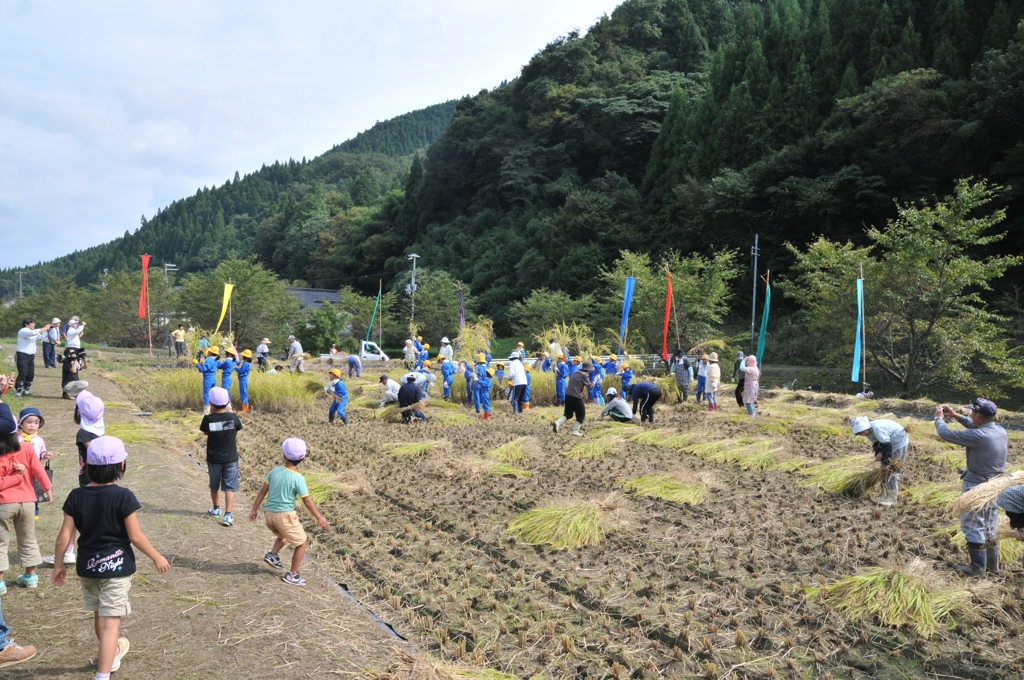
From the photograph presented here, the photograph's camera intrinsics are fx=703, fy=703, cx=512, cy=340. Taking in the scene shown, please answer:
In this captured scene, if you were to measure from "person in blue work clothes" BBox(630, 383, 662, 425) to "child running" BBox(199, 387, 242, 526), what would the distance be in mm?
8663

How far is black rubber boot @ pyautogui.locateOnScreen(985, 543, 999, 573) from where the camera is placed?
554cm

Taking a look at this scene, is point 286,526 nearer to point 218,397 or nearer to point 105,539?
point 105,539

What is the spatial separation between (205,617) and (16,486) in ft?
4.87

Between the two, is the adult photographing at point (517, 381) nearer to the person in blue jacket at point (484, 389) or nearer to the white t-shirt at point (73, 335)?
the person in blue jacket at point (484, 389)

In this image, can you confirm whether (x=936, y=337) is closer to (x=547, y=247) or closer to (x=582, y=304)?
(x=582, y=304)

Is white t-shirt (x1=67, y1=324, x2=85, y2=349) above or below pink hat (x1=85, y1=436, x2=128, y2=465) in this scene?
above

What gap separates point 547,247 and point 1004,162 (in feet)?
81.6

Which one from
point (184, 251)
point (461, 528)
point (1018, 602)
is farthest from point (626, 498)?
point (184, 251)

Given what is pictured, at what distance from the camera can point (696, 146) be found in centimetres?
4356

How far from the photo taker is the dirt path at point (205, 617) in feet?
13.4

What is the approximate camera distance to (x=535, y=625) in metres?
4.82

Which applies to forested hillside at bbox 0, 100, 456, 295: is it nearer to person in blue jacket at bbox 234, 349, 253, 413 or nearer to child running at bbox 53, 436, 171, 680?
person in blue jacket at bbox 234, 349, 253, 413

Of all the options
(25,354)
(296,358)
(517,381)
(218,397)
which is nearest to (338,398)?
(517,381)

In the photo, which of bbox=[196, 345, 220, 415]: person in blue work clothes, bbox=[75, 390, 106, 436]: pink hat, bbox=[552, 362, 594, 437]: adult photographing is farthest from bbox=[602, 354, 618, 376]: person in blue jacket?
bbox=[75, 390, 106, 436]: pink hat
